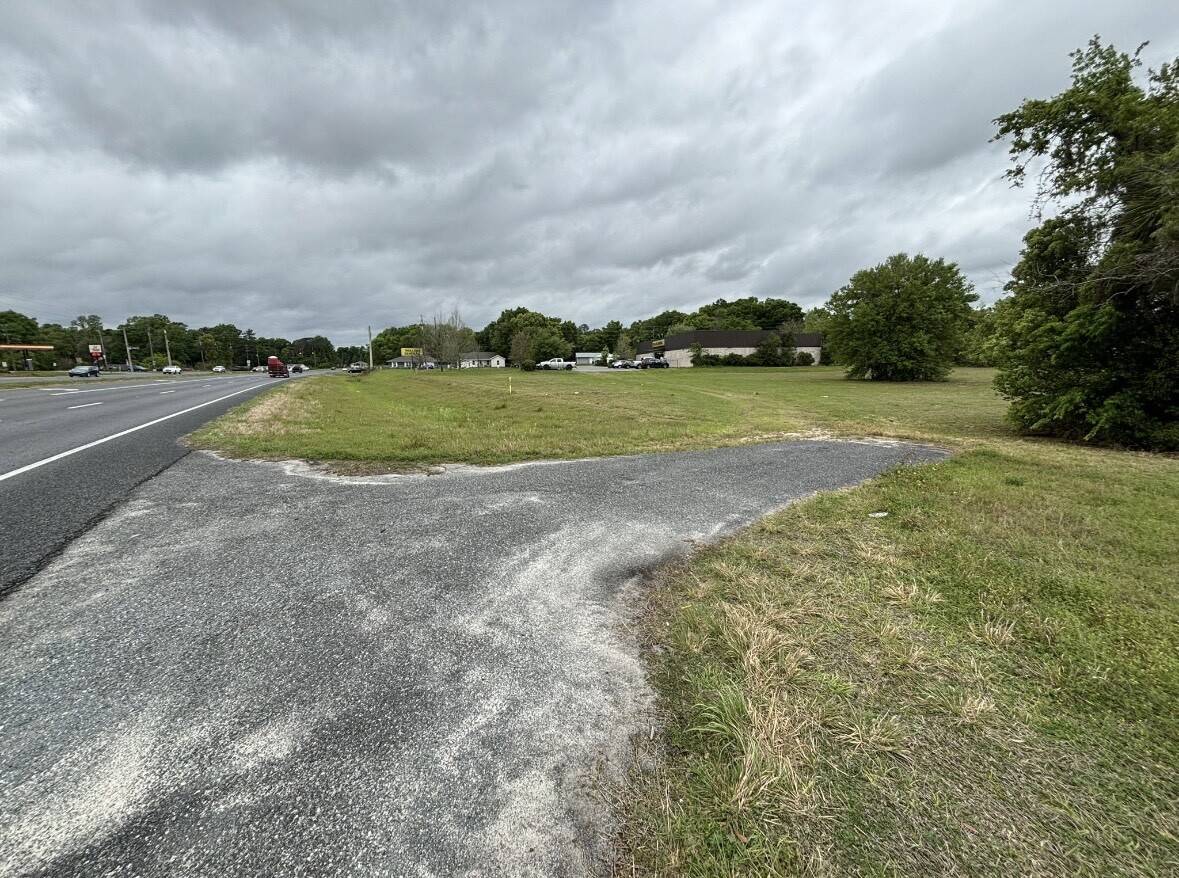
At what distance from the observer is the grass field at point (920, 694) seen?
1684mm

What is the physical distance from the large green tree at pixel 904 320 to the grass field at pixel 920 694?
38.6 m

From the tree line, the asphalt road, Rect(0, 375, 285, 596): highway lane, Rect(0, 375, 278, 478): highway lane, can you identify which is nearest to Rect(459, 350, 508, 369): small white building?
the tree line

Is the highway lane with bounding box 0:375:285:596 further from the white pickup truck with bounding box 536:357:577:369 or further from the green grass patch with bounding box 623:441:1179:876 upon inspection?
the white pickup truck with bounding box 536:357:577:369

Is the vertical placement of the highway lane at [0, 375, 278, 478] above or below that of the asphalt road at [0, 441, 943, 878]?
above

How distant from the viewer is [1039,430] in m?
12.2

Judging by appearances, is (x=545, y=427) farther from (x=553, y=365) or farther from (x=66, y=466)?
(x=553, y=365)

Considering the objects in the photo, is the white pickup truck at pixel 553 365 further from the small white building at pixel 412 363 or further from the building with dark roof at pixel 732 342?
the small white building at pixel 412 363

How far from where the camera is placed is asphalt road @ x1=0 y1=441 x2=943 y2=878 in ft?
5.38

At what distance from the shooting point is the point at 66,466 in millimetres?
6535

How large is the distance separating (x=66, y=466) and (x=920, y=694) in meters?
10.1

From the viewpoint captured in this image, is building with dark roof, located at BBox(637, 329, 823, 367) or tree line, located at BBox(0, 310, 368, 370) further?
tree line, located at BBox(0, 310, 368, 370)

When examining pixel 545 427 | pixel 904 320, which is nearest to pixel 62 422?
pixel 545 427

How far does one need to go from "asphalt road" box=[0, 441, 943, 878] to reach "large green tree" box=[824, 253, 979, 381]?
138 feet

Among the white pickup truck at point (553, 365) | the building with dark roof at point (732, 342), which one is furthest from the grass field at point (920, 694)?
the white pickup truck at point (553, 365)
